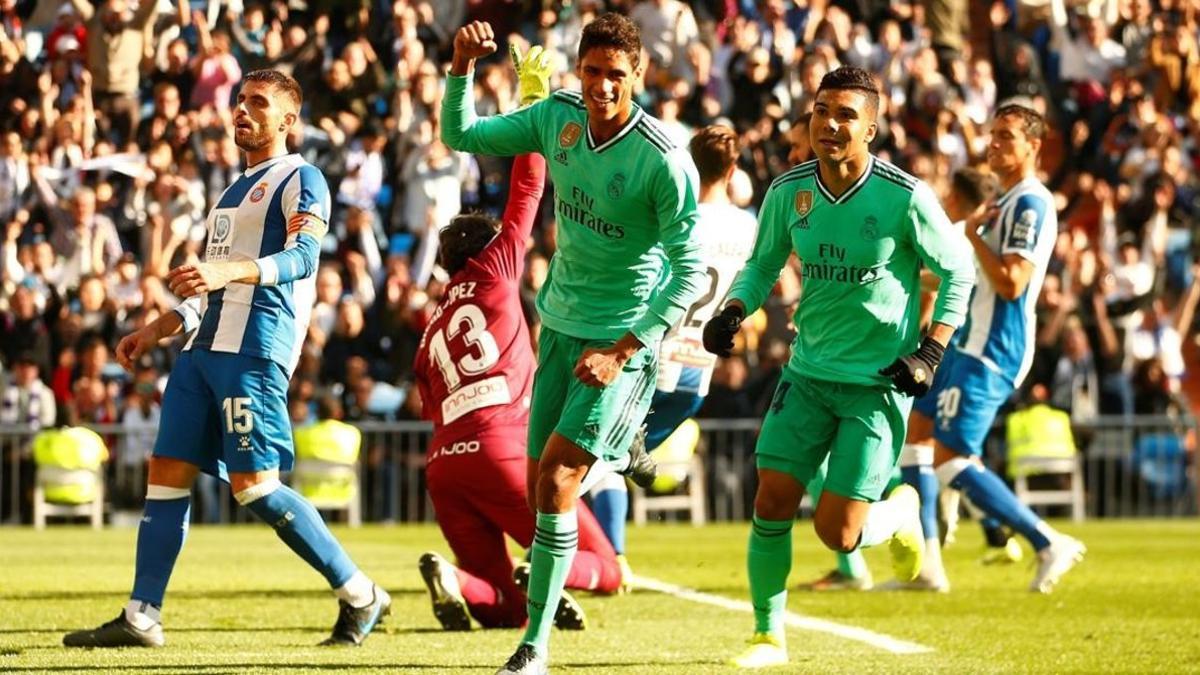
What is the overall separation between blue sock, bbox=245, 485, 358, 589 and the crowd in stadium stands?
915 cm

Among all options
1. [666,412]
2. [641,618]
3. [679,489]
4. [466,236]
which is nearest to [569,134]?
[466,236]

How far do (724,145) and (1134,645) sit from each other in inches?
138

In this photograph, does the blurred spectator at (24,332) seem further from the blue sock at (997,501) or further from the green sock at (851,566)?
the blue sock at (997,501)

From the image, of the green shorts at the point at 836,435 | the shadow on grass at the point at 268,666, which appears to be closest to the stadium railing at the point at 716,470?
the shadow on grass at the point at 268,666

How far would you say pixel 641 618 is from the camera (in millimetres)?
10898

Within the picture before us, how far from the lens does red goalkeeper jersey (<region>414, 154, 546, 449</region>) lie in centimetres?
1008

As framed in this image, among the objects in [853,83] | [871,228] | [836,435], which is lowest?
[836,435]

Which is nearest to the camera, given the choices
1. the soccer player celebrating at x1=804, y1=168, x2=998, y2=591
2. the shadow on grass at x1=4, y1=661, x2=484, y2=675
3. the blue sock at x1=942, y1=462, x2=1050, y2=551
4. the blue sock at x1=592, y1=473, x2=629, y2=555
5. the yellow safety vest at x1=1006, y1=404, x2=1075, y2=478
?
the shadow on grass at x1=4, y1=661, x2=484, y2=675

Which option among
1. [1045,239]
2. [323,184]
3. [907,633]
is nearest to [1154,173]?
[1045,239]

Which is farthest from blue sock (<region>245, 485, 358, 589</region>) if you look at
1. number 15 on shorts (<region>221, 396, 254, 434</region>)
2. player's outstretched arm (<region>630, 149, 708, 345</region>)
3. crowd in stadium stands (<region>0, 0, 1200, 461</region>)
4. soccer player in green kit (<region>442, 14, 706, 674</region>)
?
crowd in stadium stands (<region>0, 0, 1200, 461</region>)

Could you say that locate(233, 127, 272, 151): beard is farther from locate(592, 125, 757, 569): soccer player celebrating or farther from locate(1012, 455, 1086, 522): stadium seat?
locate(1012, 455, 1086, 522): stadium seat

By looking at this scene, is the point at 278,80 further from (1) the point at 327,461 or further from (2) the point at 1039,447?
(2) the point at 1039,447

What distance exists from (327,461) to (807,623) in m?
10.2

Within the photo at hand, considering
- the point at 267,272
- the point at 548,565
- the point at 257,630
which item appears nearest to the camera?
the point at 548,565
